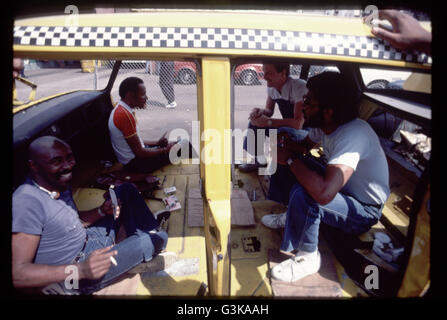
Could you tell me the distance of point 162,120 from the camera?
23.2 ft

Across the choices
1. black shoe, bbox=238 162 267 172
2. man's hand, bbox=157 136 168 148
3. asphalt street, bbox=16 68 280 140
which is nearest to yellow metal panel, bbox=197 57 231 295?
black shoe, bbox=238 162 267 172

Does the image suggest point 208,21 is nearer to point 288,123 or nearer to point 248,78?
point 288,123

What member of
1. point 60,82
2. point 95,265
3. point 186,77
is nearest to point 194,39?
point 95,265

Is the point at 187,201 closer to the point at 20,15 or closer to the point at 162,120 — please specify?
Answer: the point at 20,15

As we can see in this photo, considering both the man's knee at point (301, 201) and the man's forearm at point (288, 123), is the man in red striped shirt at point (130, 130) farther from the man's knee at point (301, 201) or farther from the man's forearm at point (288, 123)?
the man's knee at point (301, 201)

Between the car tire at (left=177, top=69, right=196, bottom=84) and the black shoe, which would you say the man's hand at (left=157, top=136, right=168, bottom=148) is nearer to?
the black shoe

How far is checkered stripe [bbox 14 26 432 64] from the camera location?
1370 mm

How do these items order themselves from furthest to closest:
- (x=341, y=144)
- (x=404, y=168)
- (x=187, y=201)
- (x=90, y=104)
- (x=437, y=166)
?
(x=90, y=104) < (x=187, y=201) < (x=404, y=168) < (x=341, y=144) < (x=437, y=166)

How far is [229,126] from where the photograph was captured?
5.03 feet

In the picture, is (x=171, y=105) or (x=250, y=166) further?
(x=171, y=105)

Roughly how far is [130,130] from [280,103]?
2.09 meters

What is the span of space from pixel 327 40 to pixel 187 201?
2357 millimetres

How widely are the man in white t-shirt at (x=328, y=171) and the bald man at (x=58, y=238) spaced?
1259 millimetres

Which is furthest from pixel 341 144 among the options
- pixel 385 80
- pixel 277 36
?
pixel 385 80
